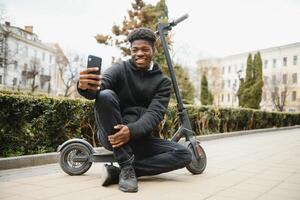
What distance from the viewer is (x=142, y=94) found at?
363 cm

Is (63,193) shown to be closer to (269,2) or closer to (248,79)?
(269,2)

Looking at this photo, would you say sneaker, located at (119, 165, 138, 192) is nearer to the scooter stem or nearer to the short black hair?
the scooter stem

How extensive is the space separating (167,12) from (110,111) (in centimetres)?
2238

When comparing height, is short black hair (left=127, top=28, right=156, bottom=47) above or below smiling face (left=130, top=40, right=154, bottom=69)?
above

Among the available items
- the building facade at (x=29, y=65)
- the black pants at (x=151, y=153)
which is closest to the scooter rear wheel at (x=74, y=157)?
the black pants at (x=151, y=153)

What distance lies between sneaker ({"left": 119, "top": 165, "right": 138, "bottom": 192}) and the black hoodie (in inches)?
19.2

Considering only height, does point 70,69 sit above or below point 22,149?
above

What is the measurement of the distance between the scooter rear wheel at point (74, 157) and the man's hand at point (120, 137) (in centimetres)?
69

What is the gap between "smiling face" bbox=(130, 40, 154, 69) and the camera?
3588mm

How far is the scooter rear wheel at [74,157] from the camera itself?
3783mm

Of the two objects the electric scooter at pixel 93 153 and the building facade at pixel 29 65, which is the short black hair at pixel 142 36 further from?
the building facade at pixel 29 65

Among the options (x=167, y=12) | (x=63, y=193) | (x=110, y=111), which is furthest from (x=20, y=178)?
(x=167, y=12)

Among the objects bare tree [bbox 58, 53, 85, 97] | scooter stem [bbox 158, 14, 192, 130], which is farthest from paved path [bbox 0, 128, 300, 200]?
bare tree [bbox 58, 53, 85, 97]

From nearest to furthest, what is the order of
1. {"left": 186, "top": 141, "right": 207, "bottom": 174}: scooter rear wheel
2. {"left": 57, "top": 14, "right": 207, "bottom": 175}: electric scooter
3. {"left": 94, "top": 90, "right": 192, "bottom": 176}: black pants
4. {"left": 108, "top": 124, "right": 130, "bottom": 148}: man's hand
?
{"left": 108, "top": 124, "right": 130, "bottom": 148}: man's hand
{"left": 94, "top": 90, "right": 192, "bottom": 176}: black pants
{"left": 57, "top": 14, "right": 207, "bottom": 175}: electric scooter
{"left": 186, "top": 141, "right": 207, "bottom": 174}: scooter rear wheel
